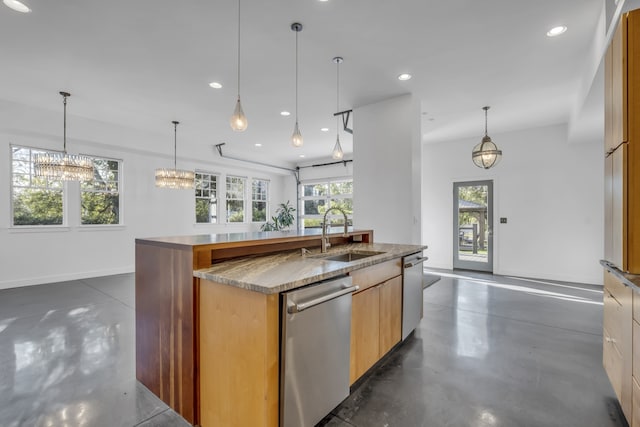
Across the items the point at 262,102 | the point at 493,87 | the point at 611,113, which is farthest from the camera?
the point at 262,102

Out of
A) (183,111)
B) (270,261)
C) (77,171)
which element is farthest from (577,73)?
(77,171)

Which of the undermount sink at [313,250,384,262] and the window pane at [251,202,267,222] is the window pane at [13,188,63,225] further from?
the undermount sink at [313,250,384,262]

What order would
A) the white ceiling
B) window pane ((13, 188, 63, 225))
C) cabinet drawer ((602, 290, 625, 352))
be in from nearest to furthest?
cabinet drawer ((602, 290, 625, 352)) < the white ceiling < window pane ((13, 188, 63, 225))

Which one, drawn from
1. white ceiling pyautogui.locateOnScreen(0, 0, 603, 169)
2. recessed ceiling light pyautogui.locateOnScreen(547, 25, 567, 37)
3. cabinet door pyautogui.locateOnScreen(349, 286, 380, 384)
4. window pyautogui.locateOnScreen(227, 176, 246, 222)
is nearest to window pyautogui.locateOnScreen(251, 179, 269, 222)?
window pyautogui.locateOnScreen(227, 176, 246, 222)

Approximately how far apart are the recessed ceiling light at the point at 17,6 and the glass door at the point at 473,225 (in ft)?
24.1

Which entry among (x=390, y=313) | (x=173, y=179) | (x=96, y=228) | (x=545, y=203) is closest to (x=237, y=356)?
(x=390, y=313)

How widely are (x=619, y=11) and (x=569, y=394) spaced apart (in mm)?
2826

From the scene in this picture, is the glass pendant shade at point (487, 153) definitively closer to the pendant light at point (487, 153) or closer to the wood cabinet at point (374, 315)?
the pendant light at point (487, 153)

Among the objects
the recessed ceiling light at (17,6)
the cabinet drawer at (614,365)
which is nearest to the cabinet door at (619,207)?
the cabinet drawer at (614,365)

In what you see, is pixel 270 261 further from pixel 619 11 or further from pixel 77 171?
pixel 77 171

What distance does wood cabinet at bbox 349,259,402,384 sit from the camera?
6.70 ft

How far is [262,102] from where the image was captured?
4.75 metres

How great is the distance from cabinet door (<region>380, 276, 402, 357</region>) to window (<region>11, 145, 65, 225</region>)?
6.44 metres

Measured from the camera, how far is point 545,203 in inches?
232
